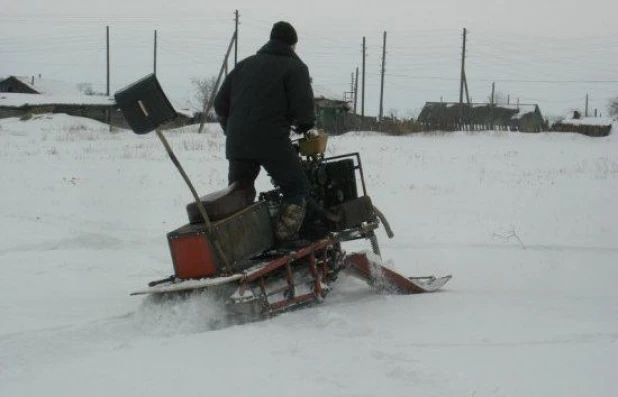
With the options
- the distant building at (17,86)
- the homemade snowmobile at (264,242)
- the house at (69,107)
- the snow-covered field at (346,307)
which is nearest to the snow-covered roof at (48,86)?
the distant building at (17,86)

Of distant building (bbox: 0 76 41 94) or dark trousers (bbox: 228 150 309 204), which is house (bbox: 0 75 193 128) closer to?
distant building (bbox: 0 76 41 94)

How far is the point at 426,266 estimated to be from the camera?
6.92 metres

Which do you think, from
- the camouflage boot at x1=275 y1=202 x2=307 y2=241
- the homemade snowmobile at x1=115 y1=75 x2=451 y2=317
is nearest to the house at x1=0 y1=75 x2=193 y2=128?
the homemade snowmobile at x1=115 y1=75 x2=451 y2=317

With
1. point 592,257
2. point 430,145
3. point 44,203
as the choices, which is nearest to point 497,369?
point 592,257

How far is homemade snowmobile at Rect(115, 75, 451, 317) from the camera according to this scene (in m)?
4.34

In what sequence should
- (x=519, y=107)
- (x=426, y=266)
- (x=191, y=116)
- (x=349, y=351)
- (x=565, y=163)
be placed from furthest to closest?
(x=519, y=107)
(x=191, y=116)
(x=565, y=163)
(x=426, y=266)
(x=349, y=351)

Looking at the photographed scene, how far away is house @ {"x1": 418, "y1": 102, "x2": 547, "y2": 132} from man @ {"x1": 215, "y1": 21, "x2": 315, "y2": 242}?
24753mm

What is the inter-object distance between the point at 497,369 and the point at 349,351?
2.57ft

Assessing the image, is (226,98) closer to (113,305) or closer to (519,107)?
(113,305)

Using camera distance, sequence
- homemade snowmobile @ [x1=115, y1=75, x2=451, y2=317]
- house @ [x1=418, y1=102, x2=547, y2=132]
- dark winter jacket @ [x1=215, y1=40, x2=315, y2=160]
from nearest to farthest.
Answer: homemade snowmobile @ [x1=115, y1=75, x2=451, y2=317], dark winter jacket @ [x1=215, y1=40, x2=315, y2=160], house @ [x1=418, y1=102, x2=547, y2=132]

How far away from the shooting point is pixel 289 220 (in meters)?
4.94

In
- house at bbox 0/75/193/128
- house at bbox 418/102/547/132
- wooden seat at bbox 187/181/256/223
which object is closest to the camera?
wooden seat at bbox 187/181/256/223

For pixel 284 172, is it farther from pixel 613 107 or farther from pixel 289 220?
pixel 613 107

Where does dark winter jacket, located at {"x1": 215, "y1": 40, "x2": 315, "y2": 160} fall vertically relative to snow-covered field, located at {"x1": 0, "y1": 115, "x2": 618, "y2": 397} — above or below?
above
